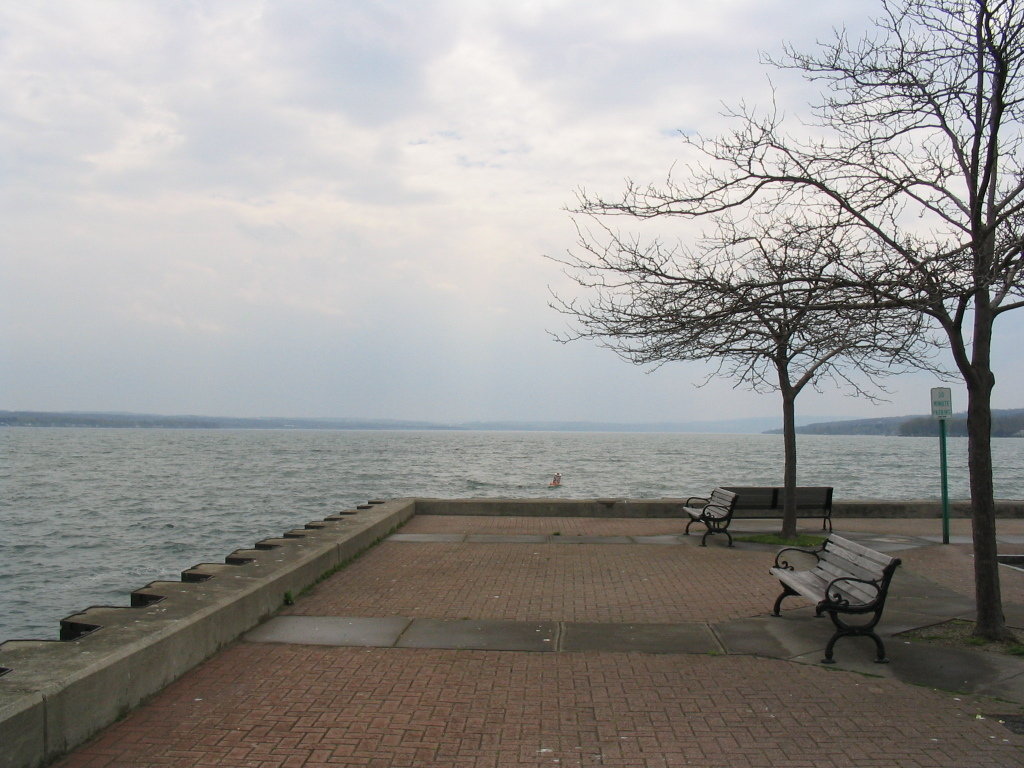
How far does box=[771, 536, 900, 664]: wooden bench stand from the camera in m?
6.79

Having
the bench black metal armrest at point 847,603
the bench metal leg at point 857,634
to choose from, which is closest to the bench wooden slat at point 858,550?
the bench black metal armrest at point 847,603

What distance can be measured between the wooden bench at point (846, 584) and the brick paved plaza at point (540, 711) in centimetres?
31

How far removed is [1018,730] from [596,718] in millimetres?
2520

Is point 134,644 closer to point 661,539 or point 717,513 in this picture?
point 661,539

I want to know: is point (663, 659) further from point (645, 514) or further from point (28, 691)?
point (645, 514)

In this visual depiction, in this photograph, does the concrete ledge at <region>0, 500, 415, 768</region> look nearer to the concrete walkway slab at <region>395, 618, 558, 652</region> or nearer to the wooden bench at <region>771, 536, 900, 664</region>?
the concrete walkway slab at <region>395, 618, 558, 652</region>

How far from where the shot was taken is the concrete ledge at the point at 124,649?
181 inches

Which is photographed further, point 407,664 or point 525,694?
point 407,664

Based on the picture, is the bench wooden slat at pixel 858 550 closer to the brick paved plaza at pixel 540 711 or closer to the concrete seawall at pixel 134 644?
the brick paved plaza at pixel 540 711

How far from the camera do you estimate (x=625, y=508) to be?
702 inches

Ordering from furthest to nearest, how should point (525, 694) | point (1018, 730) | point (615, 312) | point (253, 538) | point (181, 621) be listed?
point (253, 538) < point (615, 312) < point (181, 621) < point (525, 694) < point (1018, 730)

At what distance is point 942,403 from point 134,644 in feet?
41.3

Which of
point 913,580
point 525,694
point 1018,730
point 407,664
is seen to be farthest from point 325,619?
point 913,580

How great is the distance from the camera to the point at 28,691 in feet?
15.3
